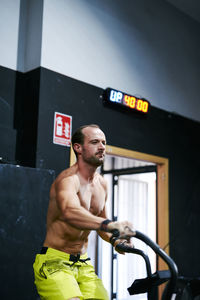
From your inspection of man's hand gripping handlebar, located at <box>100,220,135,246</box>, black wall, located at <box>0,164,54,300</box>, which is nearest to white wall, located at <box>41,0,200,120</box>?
black wall, located at <box>0,164,54,300</box>

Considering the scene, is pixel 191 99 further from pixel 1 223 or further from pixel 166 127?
pixel 1 223

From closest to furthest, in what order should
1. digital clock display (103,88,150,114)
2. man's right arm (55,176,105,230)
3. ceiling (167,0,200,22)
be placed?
man's right arm (55,176,105,230)
digital clock display (103,88,150,114)
ceiling (167,0,200,22)

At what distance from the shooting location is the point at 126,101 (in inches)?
178

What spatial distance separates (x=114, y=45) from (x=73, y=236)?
3017mm

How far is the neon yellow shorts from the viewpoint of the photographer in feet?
6.37

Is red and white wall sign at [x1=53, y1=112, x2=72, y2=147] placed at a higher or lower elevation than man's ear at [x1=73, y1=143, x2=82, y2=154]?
higher

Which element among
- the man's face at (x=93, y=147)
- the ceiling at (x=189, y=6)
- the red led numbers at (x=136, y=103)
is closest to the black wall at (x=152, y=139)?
the red led numbers at (x=136, y=103)

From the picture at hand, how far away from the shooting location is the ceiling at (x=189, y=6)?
561cm

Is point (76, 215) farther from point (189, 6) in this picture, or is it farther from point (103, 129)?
point (189, 6)

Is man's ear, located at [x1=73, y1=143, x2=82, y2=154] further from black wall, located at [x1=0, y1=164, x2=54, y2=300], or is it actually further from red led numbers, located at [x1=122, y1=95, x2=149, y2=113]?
red led numbers, located at [x1=122, y1=95, x2=149, y2=113]

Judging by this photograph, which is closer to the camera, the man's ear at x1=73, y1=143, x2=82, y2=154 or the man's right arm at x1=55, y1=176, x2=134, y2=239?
the man's right arm at x1=55, y1=176, x2=134, y2=239

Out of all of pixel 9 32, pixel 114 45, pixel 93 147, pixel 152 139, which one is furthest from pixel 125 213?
pixel 93 147

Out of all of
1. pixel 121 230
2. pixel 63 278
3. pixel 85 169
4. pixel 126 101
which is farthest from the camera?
pixel 126 101

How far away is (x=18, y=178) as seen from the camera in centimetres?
298
